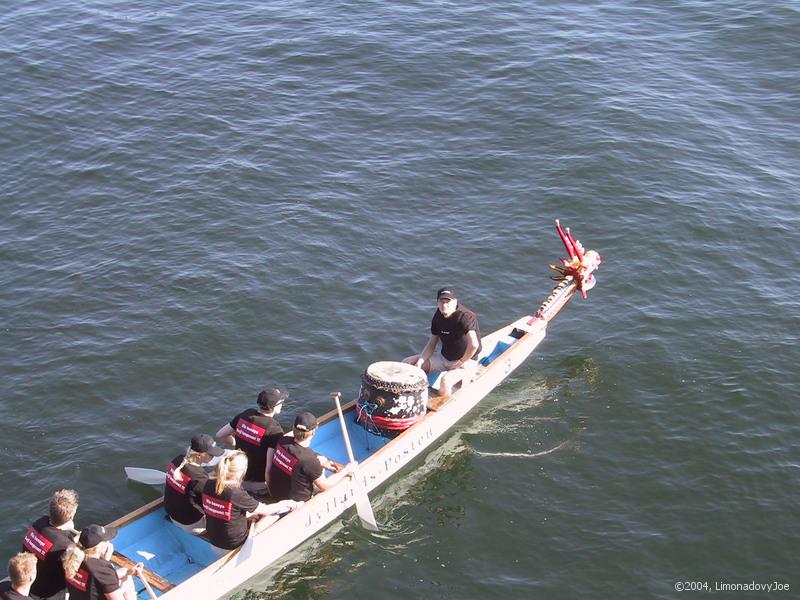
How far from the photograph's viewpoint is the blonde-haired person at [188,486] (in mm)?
12500

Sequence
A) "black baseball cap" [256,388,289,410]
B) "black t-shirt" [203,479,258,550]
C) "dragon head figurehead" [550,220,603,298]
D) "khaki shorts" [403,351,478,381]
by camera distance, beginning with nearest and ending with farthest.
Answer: "black t-shirt" [203,479,258,550], "black baseball cap" [256,388,289,410], "khaki shorts" [403,351,478,381], "dragon head figurehead" [550,220,603,298]

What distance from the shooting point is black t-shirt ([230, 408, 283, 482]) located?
13.1m

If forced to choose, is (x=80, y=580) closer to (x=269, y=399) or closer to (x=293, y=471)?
(x=293, y=471)

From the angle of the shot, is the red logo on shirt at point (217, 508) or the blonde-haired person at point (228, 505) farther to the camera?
the red logo on shirt at point (217, 508)

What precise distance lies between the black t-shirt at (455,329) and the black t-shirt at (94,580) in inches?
272

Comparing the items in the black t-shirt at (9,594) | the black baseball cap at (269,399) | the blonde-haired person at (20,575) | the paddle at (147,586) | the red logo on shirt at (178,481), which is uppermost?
the black baseball cap at (269,399)

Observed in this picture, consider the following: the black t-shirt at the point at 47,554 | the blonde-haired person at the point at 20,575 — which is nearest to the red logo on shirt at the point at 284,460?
the black t-shirt at the point at 47,554

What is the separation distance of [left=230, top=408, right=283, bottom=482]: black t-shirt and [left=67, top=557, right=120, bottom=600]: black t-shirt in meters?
2.94

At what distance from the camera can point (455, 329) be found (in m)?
15.6

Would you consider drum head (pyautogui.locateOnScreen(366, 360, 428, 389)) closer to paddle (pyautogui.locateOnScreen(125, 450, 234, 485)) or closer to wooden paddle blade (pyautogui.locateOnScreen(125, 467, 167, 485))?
paddle (pyautogui.locateOnScreen(125, 450, 234, 485))

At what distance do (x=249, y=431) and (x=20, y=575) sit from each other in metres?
3.80

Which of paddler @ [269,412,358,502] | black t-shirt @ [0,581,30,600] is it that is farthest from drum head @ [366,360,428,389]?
black t-shirt @ [0,581,30,600]

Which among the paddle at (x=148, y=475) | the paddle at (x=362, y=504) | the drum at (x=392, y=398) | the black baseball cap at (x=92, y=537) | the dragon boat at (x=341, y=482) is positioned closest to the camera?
the black baseball cap at (x=92, y=537)

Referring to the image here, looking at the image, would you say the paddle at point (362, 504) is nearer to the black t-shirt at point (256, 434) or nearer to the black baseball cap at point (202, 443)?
the black t-shirt at point (256, 434)
